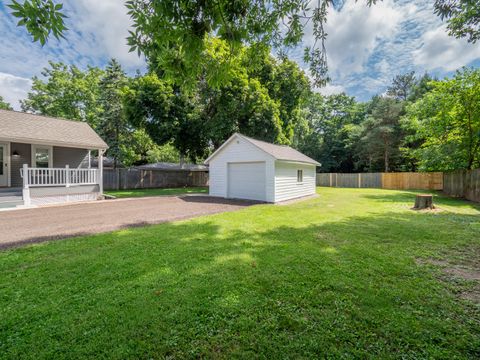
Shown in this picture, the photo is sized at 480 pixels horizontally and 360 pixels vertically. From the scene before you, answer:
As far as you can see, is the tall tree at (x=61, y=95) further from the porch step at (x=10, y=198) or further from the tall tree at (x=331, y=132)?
the tall tree at (x=331, y=132)

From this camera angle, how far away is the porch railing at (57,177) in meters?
9.98

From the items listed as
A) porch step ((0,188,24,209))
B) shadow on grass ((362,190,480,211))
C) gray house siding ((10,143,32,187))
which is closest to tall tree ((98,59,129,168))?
gray house siding ((10,143,32,187))

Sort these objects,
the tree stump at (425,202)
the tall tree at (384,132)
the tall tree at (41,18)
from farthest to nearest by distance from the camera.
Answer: the tall tree at (384,132), the tree stump at (425,202), the tall tree at (41,18)

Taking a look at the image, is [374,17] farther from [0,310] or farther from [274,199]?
[274,199]

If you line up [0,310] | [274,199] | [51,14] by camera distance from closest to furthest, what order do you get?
1. [51,14]
2. [0,310]
3. [274,199]

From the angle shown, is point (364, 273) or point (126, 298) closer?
point (126, 298)

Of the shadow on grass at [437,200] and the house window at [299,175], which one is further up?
the house window at [299,175]

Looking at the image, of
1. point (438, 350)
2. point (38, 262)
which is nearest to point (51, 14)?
point (38, 262)

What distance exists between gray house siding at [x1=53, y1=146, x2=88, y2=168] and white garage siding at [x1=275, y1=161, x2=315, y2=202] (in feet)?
36.6

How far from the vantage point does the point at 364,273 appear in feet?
11.9

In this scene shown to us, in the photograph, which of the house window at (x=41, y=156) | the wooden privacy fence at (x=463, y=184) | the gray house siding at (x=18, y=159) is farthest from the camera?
the wooden privacy fence at (x=463, y=184)

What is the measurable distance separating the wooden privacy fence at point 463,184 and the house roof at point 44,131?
20364 millimetres

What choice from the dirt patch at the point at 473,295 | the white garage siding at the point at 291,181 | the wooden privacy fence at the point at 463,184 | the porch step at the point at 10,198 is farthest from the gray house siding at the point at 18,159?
the wooden privacy fence at the point at 463,184

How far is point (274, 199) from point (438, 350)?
981cm
